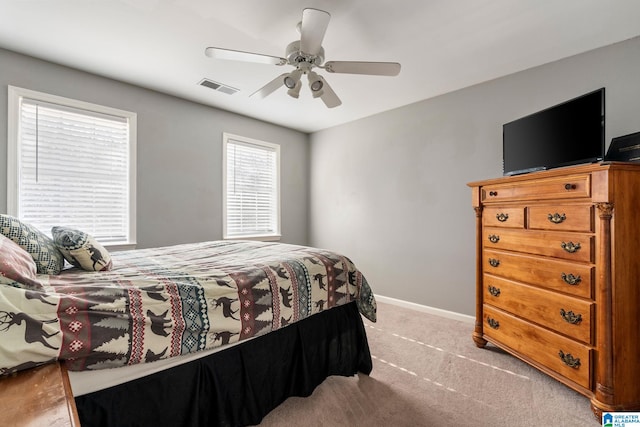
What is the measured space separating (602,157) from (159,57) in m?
3.40

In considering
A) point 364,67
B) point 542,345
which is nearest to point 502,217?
point 542,345

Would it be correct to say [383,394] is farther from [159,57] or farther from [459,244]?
[159,57]

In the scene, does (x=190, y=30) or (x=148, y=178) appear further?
(x=148, y=178)

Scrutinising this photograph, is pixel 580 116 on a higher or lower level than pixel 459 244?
higher

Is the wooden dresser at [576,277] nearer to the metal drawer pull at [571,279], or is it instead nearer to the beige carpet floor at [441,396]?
the metal drawer pull at [571,279]

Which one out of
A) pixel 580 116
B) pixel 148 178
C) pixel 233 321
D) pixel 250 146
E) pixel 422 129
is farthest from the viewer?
pixel 250 146

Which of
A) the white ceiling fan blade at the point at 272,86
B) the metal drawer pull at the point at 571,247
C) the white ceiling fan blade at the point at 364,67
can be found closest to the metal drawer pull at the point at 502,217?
the metal drawer pull at the point at 571,247

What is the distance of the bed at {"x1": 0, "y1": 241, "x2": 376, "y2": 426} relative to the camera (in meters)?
0.99

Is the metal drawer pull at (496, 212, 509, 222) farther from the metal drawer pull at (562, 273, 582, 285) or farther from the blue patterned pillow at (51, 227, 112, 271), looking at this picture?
the blue patterned pillow at (51, 227, 112, 271)

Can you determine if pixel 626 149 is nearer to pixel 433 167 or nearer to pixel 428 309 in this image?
pixel 433 167

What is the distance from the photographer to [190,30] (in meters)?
2.06

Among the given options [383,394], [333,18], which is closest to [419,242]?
[383,394]

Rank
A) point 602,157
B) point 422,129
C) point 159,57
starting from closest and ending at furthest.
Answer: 1. point 602,157
2. point 159,57
3. point 422,129

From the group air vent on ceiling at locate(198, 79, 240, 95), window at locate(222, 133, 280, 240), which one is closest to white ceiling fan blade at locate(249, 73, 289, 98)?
air vent on ceiling at locate(198, 79, 240, 95)
